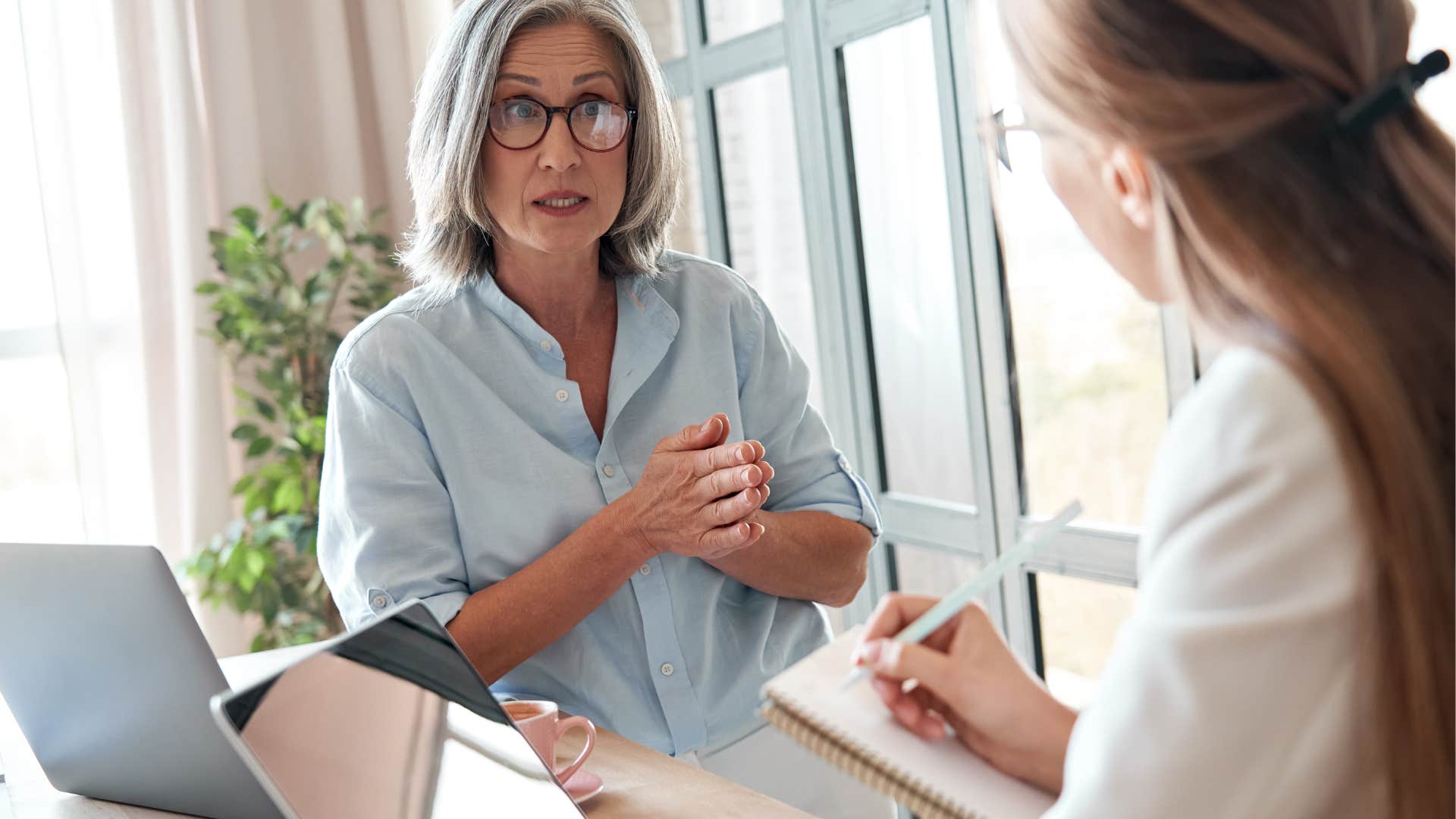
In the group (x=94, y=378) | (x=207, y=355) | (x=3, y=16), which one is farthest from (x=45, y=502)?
(x=3, y=16)

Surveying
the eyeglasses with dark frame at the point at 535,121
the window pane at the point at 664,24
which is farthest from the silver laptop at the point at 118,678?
the window pane at the point at 664,24

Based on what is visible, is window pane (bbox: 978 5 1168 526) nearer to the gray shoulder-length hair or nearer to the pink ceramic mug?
the gray shoulder-length hair

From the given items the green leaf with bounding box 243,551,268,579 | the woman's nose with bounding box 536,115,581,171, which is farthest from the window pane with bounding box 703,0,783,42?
the green leaf with bounding box 243,551,268,579

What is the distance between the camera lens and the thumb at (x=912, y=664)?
75 cm

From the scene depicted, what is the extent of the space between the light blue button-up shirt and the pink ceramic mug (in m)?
0.23

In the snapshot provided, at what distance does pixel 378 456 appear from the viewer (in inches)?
56.7

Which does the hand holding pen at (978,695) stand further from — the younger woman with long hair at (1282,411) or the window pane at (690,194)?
the window pane at (690,194)

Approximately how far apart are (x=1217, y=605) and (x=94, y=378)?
135 inches

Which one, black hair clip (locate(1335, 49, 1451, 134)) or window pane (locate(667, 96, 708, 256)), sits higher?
window pane (locate(667, 96, 708, 256))

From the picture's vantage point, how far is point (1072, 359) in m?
2.39

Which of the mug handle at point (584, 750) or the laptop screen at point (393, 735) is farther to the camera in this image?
the mug handle at point (584, 750)

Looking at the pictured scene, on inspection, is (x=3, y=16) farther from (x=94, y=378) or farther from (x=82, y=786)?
(x=82, y=786)

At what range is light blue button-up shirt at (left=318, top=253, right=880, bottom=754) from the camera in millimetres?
1444

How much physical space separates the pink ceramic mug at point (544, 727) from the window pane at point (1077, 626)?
143cm
